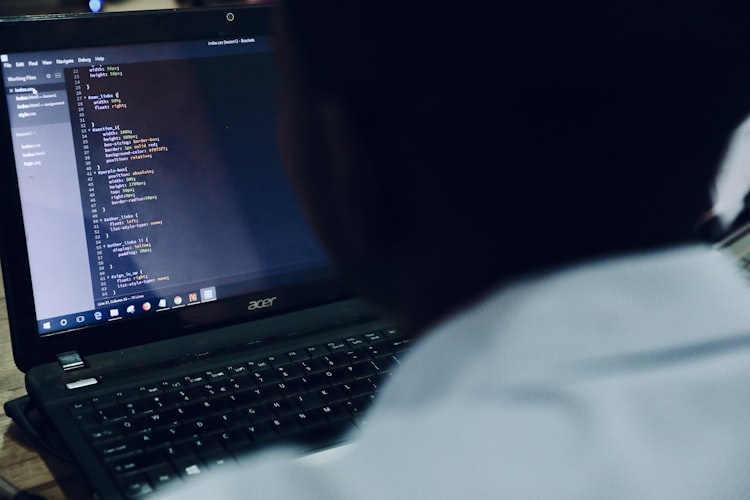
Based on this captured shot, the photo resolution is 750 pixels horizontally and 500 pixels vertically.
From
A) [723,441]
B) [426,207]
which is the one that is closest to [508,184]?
[426,207]

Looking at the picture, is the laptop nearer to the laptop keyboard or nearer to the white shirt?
the laptop keyboard

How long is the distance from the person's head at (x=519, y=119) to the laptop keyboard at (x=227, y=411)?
11.6 inches

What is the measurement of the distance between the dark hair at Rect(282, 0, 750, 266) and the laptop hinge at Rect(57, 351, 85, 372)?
0.46m

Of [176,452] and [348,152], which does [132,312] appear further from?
[348,152]

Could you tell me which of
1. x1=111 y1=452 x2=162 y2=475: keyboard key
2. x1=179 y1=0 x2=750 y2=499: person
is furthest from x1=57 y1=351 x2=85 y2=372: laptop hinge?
x1=179 y1=0 x2=750 y2=499: person

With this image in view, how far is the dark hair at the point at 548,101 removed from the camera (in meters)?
0.41

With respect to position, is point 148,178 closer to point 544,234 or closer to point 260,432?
point 260,432

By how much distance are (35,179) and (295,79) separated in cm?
39

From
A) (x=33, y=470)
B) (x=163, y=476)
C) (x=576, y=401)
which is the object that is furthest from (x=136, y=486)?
(x=576, y=401)

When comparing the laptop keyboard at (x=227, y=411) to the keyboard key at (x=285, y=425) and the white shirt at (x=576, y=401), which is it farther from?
the white shirt at (x=576, y=401)

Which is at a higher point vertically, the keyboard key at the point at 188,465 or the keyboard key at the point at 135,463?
the keyboard key at the point at 135,463

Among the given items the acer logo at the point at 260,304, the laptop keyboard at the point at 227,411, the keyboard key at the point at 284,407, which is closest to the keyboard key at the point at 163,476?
the laptop keyboard at the point at 227,411

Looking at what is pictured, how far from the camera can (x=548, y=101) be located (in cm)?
41

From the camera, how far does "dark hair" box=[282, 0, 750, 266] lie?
0.41 metres
